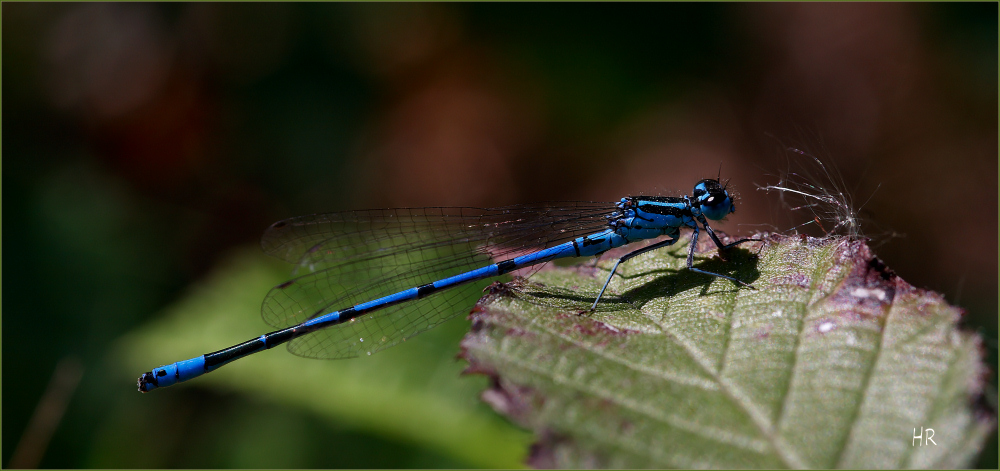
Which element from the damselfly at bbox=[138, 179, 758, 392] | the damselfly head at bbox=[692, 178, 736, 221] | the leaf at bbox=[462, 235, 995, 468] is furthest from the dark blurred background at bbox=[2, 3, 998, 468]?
the leaf at bbox=[462, 235, 995, 468]

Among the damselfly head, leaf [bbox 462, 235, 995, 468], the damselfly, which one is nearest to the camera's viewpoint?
leaf [bbox 462, 235, 995, 468]

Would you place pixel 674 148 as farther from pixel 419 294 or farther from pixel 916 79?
pixel 419 294

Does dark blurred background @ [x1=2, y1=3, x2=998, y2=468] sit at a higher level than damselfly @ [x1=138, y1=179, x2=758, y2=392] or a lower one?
higher

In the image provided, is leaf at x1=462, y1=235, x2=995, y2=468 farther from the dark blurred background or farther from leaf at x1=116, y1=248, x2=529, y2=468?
the dark blurred background

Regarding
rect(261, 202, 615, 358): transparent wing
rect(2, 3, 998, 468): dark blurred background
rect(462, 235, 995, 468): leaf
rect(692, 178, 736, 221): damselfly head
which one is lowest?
rect(462, 235, 995, 468): leaf

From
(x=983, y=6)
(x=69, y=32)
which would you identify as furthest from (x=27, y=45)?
(x=983, y=6)

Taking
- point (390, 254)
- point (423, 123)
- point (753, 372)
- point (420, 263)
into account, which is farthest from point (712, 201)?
point (423, 123)
